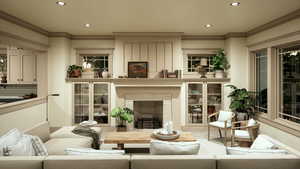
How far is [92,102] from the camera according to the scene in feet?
19.1

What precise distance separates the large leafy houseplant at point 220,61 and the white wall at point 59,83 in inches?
150

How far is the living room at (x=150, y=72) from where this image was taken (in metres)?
3.71

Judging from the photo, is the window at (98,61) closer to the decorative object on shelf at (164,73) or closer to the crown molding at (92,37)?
the crown molding at (92,37)

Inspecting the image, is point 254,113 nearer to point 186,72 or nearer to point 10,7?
point 186,72

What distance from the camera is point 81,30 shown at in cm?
525

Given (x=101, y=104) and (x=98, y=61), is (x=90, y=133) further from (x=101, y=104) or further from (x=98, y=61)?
(x=98, y=61)

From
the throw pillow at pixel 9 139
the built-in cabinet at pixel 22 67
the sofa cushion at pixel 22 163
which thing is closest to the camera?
the sofa cushion at pixel 22 163

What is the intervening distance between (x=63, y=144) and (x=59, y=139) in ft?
1.09

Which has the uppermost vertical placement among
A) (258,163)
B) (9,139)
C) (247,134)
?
(9,139)

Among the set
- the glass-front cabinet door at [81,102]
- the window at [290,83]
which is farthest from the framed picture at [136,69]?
the window at [290,83]

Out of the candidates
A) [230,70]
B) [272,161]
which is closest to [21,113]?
[272,161]

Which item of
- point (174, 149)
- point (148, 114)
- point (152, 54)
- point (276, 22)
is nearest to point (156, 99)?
point (148, 114)

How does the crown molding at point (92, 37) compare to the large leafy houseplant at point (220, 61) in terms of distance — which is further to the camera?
the crown molding at point (92, 37)

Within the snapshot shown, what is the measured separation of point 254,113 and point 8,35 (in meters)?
5.40
